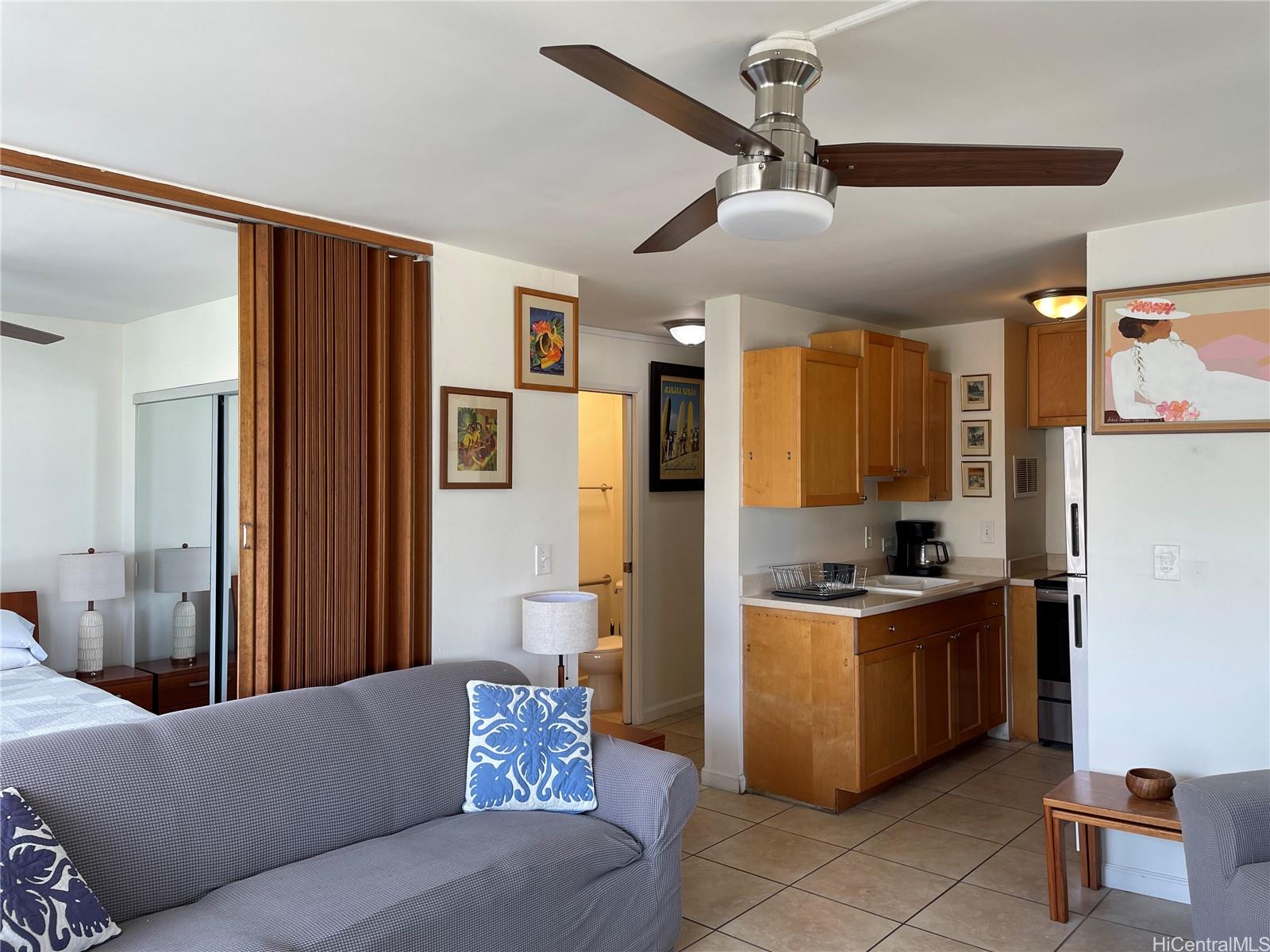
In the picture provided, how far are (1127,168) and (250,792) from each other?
10.3ft

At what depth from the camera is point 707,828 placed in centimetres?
398

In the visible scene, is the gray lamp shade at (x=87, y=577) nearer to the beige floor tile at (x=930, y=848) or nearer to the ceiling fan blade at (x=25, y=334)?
the ceiling fan blade at (x=25, y=334)

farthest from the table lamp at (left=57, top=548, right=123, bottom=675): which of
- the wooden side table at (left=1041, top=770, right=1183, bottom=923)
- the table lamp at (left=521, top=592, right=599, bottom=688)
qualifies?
the wooden side table at (left=1041, top=770, right=1183, bottom=923)

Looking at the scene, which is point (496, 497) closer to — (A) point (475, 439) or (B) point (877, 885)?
(A) point (475, 439)

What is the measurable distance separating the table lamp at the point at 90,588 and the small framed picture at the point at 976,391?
459 centimetres

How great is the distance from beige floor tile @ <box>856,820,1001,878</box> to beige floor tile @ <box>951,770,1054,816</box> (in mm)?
518

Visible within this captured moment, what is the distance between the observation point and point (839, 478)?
4609mm

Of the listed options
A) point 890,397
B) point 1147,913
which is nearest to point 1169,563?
point 1147,913

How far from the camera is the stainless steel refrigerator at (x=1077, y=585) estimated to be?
147 inches

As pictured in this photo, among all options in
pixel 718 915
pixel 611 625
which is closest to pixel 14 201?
pixel 718 915

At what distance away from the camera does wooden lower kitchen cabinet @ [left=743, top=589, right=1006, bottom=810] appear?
4.12 metres

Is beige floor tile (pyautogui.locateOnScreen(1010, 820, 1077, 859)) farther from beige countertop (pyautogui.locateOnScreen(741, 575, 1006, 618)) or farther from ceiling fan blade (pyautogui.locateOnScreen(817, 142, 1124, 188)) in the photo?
ceiling fan blade (pyautogui.locateOnScreen(817, 142, 1124, 188))

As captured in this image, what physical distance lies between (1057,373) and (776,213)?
407cm

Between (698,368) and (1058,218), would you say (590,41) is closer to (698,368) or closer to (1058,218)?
(1058,218)
